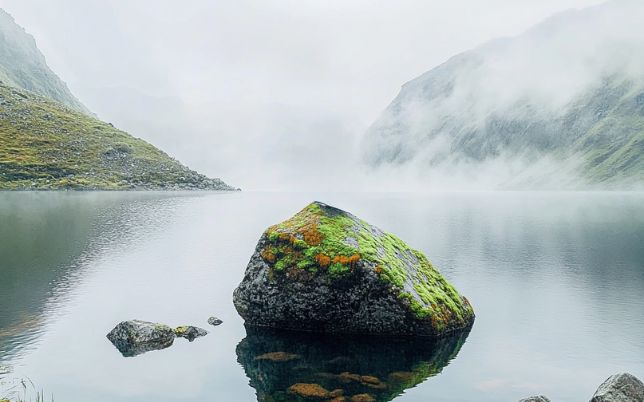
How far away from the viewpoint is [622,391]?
1770 cm

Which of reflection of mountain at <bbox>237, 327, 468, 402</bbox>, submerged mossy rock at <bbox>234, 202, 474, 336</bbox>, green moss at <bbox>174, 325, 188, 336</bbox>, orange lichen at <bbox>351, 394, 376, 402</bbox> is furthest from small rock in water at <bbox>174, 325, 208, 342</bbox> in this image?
orange lichen at <bbox>351, 394, 376, 402</bbox>

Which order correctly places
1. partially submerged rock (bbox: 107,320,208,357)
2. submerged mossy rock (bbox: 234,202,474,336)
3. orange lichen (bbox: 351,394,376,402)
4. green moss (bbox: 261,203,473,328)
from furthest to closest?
green moss (bbox: 261,203,473,328)
submerged mossy rock (bbox: 234,202,474,336)
partially submerged rock (bbox: 107,320,208,357)
orange lichen (bbox: 351,394,376,402)

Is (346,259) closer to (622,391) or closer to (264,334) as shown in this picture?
(264,334)

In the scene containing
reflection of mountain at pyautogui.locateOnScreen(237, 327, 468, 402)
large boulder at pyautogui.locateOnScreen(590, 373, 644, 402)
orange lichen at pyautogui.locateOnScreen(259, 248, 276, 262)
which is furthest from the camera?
orange lichen at pyautogui.locateOnScreen(259, 248, 276, 262)

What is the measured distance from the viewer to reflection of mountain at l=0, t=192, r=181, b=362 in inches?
1128

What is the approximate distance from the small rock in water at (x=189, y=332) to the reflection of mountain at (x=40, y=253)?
24.2 feet

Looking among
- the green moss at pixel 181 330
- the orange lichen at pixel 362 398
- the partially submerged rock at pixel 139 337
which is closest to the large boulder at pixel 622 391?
the orange lichen at pixel 362 398

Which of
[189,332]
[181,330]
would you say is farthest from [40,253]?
[189,332]

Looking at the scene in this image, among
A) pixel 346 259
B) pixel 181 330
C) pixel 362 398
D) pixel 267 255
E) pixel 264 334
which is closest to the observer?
pixel 362 398

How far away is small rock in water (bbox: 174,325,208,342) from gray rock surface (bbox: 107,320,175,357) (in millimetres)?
803

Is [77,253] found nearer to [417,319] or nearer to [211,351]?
[211,351]

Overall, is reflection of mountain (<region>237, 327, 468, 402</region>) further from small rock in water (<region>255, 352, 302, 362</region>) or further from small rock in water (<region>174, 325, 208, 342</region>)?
small rock in water (<region>174, 325, 208, 342</region>)

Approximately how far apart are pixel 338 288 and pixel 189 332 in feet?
28.9

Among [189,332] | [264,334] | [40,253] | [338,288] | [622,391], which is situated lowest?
[40,253]
